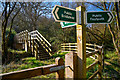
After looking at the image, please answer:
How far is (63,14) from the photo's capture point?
1500 millimetres

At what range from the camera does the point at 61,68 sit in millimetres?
1416

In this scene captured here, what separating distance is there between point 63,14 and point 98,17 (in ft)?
2.28

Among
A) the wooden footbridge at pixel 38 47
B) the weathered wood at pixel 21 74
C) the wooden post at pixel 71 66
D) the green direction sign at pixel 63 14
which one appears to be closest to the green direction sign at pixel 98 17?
the green direction sign at pixel 63 14

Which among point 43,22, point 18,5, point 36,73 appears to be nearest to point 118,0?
point 36,73

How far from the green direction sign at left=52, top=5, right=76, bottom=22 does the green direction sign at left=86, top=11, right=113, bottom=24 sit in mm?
288

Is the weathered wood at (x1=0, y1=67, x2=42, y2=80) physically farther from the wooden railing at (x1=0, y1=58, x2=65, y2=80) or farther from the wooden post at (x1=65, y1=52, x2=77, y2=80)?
the wooden post at (x1=65, y1=52, x2=77, y2=80)

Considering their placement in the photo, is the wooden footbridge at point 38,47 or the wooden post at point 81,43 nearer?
the wooden post at point 81,43

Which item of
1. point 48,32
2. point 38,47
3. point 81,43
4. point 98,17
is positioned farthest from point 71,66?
point 48,32

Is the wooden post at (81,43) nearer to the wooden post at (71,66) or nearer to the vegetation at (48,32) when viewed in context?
the wooden post at (71,66)

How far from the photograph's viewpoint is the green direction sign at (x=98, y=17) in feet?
5.71

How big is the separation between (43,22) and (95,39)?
5767mm

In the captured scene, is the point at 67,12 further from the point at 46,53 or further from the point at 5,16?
the point at 46,53

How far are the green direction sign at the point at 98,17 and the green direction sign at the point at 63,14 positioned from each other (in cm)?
29

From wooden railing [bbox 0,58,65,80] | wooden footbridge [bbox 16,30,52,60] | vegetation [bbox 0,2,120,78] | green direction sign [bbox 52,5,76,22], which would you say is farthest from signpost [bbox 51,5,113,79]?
wooden footbridge [bbox 16,30,52,60]
